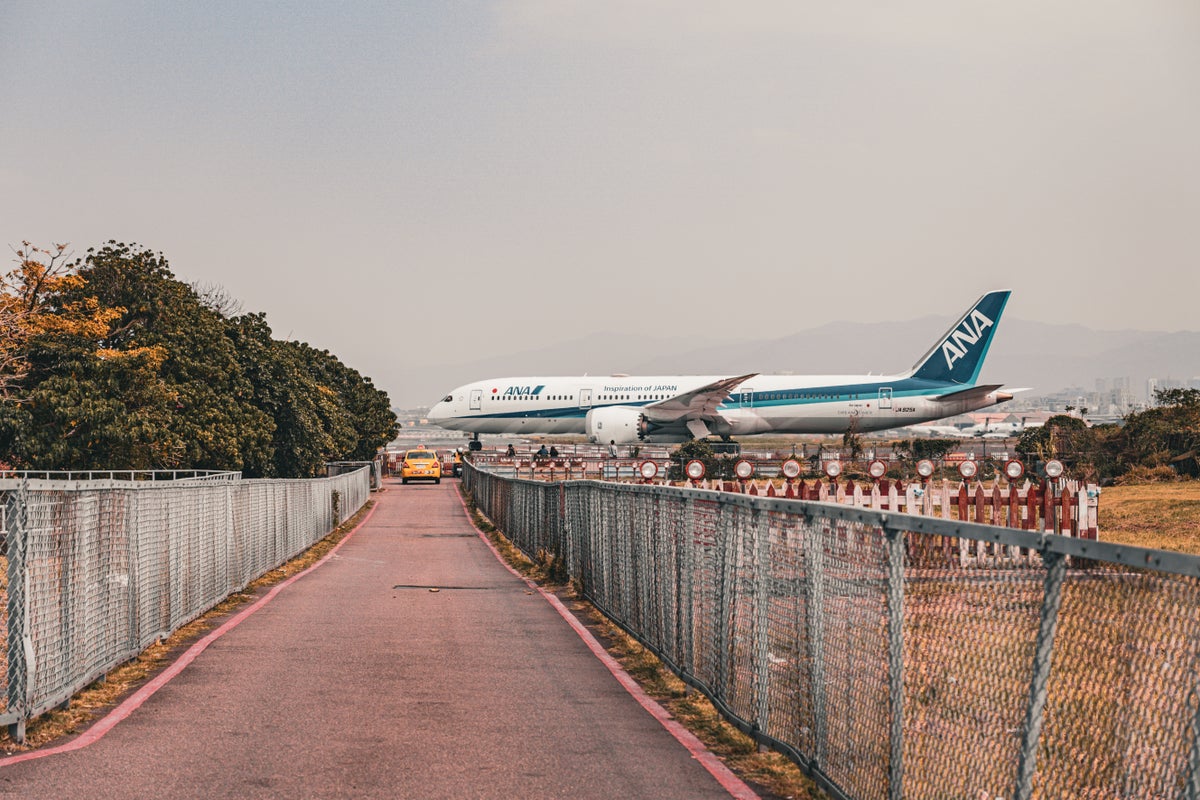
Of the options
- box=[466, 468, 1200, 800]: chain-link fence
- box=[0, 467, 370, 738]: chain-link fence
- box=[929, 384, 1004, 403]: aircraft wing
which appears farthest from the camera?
box=[929, 384, 1004, 403]: aircraft wing

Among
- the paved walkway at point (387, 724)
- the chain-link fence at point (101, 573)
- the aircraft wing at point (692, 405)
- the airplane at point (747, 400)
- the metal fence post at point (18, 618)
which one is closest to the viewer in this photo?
the paved walkway at point (387, 724)

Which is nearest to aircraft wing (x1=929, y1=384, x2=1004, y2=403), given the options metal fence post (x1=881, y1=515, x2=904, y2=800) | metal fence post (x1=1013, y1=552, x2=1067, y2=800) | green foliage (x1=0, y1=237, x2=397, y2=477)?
green foliage (x1=0, y1=237, x2=397, y2=477)

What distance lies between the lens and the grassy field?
24.6 metres

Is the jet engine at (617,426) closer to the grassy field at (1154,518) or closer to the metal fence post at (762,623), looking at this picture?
the grassy field at (1154,518)

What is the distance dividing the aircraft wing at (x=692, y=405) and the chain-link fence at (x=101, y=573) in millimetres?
52928

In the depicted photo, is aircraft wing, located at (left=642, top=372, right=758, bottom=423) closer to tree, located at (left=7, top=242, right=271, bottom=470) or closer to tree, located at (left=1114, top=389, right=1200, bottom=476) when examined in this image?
tree, located at (left=1114, top=389, right=1200, bottom=476)

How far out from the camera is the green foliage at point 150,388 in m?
40.7

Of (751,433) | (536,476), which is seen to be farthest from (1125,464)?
(751,433)

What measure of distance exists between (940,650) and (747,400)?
69.5 m

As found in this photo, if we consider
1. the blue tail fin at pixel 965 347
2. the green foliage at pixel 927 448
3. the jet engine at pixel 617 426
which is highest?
the blue tail fin at pixel 965 347

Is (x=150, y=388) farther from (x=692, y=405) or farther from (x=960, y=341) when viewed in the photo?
(x=960, y=341)

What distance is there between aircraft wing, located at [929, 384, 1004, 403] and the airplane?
2.2 inches

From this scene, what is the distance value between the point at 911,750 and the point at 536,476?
2080 inches

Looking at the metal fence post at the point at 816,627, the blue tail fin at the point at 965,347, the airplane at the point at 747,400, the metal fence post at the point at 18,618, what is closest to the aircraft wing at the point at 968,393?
the airplane at the point at 747,400
